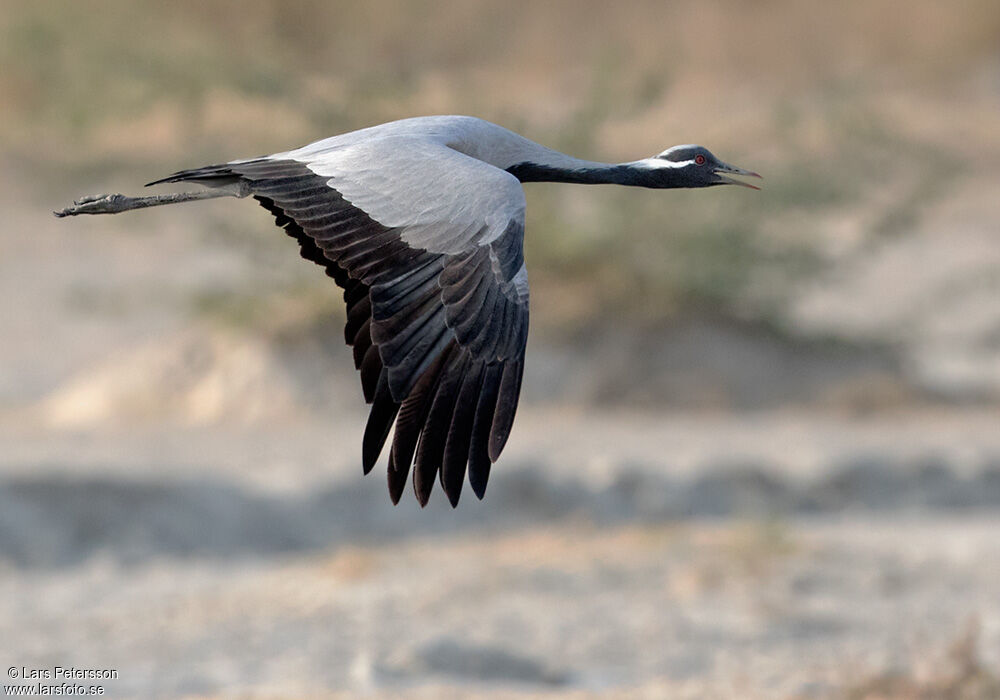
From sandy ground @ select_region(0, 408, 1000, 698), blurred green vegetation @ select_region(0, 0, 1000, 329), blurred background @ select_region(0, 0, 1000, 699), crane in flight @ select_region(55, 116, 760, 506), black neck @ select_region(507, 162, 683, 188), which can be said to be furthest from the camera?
blurred green vegetation @ select_region(0, 0, 1000, 329)

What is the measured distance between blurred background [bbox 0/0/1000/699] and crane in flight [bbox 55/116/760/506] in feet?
13.4

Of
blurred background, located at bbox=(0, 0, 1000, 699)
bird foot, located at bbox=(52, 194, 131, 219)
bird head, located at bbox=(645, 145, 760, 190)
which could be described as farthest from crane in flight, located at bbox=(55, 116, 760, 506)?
blurred background, located at bbox=(0, 0, 1000, 699)

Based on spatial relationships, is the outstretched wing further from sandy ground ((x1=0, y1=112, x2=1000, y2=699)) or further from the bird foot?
sandy ground ((x1=0, y1=112, x2=1000, y2=699))

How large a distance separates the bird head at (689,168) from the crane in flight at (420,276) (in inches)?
32.9

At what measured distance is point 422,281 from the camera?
5.90 metres

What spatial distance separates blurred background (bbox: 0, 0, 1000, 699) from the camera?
37.4 ft

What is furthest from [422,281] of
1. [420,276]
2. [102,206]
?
[102,206]

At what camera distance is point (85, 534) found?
13.4 m

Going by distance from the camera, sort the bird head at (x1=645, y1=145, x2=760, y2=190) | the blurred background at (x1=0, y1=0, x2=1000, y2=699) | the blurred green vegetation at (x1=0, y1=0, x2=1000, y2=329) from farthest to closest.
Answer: the blurred green vegetation at (x1=0, y1=0, x2=1000, y2=329), the blurred background at (x1=0, y1=0, x2=1000, y2=699), the bird head at (x1=645, y1=145, x2=760, y2=190)

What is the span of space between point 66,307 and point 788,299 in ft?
25.5

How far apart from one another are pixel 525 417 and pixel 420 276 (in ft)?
34.4

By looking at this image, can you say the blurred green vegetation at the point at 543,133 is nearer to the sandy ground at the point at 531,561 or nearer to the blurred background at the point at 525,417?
the blurred background at the point at 525,417

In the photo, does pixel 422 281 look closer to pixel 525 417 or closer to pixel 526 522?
pixel 526 522

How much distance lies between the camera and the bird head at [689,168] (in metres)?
6.97
